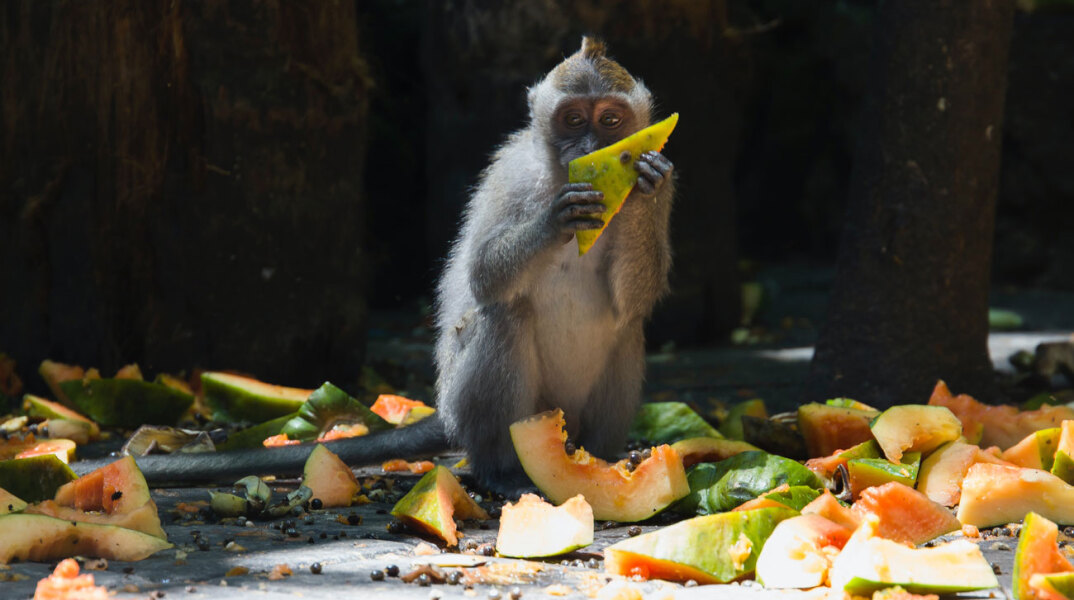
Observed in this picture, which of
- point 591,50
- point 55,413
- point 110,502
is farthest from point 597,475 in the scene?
point 55,413

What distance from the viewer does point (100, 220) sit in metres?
6.53

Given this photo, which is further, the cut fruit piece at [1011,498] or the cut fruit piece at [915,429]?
the cut fruit piece at [915,429]

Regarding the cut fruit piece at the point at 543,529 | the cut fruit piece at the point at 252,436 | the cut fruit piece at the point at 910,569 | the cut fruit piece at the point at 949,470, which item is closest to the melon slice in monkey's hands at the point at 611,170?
the cut fruit piece at the point at 543,529

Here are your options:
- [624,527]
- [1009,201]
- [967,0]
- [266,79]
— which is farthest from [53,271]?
[1009,201]

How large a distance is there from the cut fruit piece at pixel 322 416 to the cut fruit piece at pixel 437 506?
157 cm

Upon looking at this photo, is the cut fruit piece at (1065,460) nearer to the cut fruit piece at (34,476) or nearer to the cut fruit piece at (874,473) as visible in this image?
the cut fruit piece at (874,473)

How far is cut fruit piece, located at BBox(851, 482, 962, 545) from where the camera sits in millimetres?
3768

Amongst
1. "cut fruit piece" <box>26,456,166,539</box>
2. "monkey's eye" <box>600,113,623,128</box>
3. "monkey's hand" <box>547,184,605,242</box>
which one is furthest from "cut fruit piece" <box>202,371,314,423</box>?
"monkey's eye" <box>600,113,623,128</box>

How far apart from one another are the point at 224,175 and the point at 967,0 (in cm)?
438

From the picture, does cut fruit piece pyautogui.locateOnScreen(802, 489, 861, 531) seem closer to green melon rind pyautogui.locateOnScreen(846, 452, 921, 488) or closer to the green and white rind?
A: the green and white rind

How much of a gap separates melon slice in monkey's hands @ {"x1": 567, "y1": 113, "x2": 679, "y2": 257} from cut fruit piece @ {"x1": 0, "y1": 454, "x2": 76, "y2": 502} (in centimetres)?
213

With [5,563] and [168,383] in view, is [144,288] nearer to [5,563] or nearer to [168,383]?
[168,383]

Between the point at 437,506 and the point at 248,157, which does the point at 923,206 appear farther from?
the point at 248,157

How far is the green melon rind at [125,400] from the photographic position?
238 inches
